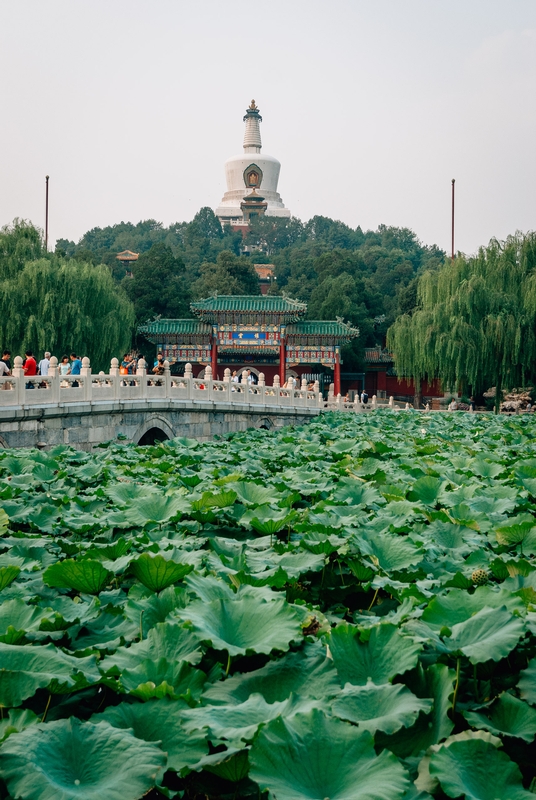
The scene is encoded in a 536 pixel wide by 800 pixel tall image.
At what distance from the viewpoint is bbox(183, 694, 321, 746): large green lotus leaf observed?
4.98 ft

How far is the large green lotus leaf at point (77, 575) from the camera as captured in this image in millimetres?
2514

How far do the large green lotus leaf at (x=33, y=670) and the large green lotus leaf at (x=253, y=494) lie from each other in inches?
84.0

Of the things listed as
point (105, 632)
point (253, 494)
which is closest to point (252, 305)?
point (253, 494)

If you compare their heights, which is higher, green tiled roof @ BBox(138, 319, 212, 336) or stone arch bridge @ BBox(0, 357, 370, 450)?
green tiled roof @ BBox(138, 319, 212, 336)

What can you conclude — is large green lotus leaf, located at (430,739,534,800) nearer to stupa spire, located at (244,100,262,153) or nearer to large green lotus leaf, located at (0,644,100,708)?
large green lotus leaf, located at (0,644,100,708)

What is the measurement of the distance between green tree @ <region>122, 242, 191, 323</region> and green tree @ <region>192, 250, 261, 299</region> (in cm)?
183

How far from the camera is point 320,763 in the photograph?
1465mm

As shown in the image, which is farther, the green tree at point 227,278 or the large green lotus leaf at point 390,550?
the green tree at point 227,278

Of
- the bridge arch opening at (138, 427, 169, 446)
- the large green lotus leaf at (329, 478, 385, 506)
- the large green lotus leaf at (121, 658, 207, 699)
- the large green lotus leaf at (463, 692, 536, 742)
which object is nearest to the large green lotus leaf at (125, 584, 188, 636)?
the large green lotus leaf at (121, 658, 207, 699)

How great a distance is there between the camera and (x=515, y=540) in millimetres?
→ 3297

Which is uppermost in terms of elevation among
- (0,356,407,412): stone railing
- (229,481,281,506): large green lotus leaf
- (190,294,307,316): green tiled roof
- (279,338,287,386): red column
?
(190,294,307,316): green tiled roof

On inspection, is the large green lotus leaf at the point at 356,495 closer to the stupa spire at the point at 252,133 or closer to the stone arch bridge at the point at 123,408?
the stone arch bridge at the point at 123,408

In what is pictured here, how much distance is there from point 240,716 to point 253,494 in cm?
252

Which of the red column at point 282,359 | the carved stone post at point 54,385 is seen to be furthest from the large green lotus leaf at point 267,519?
the red column at point 282,359
